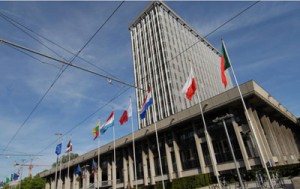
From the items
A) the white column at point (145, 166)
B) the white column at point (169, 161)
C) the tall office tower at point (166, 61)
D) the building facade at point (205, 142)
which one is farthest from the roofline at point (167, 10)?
the white column at point (169, 161)

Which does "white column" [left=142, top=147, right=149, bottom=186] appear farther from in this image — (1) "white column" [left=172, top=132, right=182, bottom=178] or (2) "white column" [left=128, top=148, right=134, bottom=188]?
(1) "white column" [left=172, top=132, right=182, bottom=178]

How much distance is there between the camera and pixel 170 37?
7050cm

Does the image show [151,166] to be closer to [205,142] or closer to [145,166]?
[145,166]

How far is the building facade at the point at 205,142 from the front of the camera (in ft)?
89.1

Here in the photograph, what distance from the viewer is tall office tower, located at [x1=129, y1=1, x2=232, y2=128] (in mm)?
61062

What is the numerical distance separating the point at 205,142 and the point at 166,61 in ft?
118

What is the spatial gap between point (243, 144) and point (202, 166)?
6.63m

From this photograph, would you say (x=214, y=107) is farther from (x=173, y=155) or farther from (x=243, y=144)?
(x=173, y=155)

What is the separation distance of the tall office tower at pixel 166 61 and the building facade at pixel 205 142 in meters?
18.1

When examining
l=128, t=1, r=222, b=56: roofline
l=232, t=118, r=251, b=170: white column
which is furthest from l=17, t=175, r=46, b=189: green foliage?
l=232, t=118, r=251, b=170: white column

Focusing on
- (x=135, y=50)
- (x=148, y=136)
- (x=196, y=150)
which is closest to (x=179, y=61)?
(x=135, y=50)

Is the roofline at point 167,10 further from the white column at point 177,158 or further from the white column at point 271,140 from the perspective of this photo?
the white column at point 271,140

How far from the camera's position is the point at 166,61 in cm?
6278

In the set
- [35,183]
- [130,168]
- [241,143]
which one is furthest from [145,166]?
[35,183]
